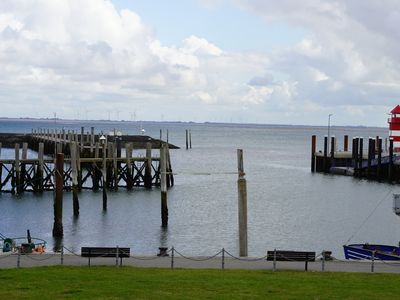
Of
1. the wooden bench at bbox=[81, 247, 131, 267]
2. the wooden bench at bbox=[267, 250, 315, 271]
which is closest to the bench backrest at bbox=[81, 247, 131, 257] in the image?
the wooden bench at bbox=[81, 247, 131, 267]

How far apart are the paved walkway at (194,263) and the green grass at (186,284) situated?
1.43 metres

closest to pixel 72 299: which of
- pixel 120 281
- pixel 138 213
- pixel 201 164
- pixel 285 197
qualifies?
pixel 120 281

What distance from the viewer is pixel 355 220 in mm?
50312

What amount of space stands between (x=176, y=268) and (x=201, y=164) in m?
87.5

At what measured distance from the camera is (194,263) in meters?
27.4

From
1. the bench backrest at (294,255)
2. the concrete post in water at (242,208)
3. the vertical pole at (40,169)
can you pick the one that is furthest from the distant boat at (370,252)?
the vertical pole at (40,169)

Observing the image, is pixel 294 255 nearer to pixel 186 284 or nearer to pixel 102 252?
pixel 186 284

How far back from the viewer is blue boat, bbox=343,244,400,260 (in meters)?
30.9

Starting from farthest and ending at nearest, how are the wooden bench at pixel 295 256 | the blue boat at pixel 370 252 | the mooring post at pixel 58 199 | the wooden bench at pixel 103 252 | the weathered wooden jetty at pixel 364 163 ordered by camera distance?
the weathered wooden jetty at pixel 364 163
the mooring post at pixel 58 199
the blue boat at pixel 370 252
the wooden bench at pixel 103 252
the wooden bench at pixel 295 256

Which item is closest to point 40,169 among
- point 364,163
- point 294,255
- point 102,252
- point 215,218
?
point 215,218

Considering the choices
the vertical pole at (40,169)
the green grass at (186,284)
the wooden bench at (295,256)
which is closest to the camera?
the green grass at (186,284)

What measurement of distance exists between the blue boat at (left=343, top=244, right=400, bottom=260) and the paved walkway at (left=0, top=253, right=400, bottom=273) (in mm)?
2690

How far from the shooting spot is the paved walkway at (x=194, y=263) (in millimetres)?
26188

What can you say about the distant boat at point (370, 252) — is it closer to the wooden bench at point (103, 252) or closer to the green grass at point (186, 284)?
the green grass at point (186, 284)
